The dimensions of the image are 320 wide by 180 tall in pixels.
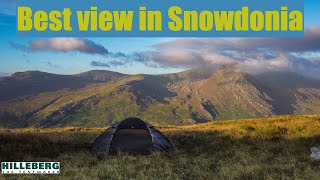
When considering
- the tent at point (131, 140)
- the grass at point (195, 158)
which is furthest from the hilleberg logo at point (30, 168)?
the tent at point (131, 140)

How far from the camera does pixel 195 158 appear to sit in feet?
58.9

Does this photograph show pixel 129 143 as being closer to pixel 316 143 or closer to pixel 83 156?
pixel 83 156

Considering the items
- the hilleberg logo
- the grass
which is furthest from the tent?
the hilleberg logo

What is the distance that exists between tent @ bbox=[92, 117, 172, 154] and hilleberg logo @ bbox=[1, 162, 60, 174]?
5.19 metres

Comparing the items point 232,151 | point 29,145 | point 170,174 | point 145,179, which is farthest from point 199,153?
point 29,145

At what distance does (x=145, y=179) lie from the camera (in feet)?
43.0

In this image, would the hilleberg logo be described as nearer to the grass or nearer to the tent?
the grass

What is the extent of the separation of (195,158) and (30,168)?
24.8 feet

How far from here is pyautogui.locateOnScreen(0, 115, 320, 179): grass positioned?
1396 centimetres

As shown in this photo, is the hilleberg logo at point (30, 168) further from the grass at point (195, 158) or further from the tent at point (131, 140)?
the tent at point (131, 140)

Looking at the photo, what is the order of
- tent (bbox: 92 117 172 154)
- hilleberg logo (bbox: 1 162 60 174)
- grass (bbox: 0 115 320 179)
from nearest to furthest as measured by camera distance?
grass (bbox: 0 115 320 179), hilleberg logo (bbox: 1 162 60 174), tent (bbox: 92 117 172 154)

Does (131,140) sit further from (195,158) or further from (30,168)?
(30,168)

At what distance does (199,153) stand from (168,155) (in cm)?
174

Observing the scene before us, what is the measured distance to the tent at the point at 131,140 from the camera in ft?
67.2
